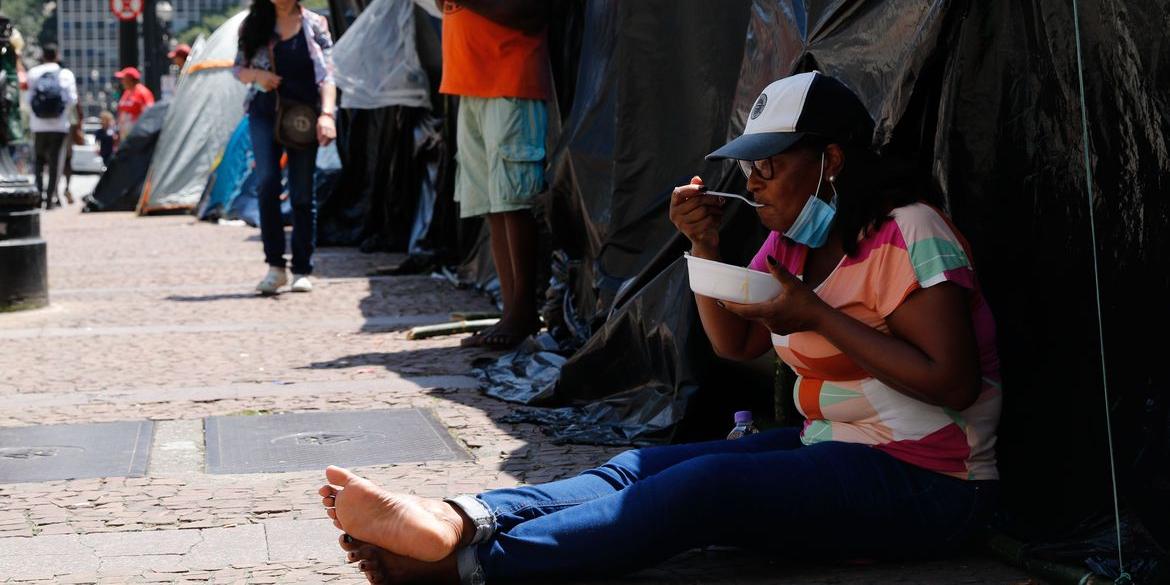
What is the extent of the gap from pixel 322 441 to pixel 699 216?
202cm

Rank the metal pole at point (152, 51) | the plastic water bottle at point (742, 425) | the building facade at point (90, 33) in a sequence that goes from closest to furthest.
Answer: the plastic water bottle at point (742, 425) < the metal pole at point (152, 51) < the building facade at point (90, 33)

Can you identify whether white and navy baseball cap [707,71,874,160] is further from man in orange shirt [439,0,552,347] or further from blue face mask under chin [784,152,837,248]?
man in orange shirt [439,0,552,347]

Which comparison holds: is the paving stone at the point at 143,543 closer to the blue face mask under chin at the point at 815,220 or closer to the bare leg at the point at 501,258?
the blue face mask under chin at the point at 815,220

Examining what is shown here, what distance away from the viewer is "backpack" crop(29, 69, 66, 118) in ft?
57.2

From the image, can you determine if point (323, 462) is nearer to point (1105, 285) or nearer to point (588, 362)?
point (588, 362)

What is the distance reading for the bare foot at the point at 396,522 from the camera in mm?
2822

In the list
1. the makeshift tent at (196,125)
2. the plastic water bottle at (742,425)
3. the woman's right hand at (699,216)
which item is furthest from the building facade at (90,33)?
the woman's right hand at (699,216)

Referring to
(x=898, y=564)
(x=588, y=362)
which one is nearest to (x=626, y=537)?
(x=898, y=564)

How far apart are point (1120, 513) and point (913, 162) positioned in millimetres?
849

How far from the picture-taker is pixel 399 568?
288cm

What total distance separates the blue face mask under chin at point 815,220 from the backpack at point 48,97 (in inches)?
629

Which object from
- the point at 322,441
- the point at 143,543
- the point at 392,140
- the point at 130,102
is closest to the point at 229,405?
the point at 322,441

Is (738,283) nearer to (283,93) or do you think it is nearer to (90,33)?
(283,93)

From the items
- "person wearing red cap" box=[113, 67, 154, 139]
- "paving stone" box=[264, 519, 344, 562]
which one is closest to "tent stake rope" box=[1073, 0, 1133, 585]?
"paving stone" box=[264, 519, 344, 562]
